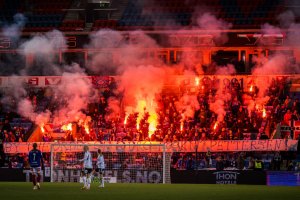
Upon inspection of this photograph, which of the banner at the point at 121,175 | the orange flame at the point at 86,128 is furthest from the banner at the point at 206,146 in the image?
the orange flame at the point at 86,128

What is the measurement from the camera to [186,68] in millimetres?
41531

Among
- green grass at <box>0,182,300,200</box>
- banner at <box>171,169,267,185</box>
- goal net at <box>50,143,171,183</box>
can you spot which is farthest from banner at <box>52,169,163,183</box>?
green grass at <box>0,182,300,200</box>

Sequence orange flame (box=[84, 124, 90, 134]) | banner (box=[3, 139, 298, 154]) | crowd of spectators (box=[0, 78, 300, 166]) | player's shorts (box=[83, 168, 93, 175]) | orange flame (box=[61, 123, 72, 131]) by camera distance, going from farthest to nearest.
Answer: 1. orange flame (box=[61, 123, 72, 131])
2. orange flame (box=[84, 124, 90, 134])
3. crowd of spectators (box=[0, 78, 300, 166])
4. banner (box=[3, 139, 298, 154])
5. player's shorts (box=[83, 168, 93, 175])

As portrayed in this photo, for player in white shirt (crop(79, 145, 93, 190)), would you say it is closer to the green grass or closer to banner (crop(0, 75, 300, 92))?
the green grass

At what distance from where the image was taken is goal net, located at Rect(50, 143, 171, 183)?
32.8 m

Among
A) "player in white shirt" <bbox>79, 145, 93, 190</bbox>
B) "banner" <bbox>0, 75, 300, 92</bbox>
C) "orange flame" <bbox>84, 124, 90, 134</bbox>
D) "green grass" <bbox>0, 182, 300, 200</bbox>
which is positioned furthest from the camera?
"banner" <bbox>0, 75, 300, 92</bbox>

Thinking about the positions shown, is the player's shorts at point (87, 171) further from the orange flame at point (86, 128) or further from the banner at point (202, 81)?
the banner at point (202, 81)

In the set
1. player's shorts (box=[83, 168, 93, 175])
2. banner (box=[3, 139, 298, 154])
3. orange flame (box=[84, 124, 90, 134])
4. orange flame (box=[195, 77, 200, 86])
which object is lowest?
player's shorts (box=[83, 168, 93, 175])

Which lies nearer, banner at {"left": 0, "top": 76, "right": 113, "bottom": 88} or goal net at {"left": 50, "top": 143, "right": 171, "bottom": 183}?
goal net at {"left": 50, "top": 143, "right": 171, "bottom": 183}

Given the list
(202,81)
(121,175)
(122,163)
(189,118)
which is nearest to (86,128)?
(189,118)

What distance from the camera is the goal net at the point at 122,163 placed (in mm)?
32844

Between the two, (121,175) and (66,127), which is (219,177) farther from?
(66,127)

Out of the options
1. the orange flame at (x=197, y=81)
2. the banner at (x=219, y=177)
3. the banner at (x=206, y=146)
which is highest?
the orange flame at (x=197, y=81)

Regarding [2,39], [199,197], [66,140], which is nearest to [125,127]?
[66,140]
